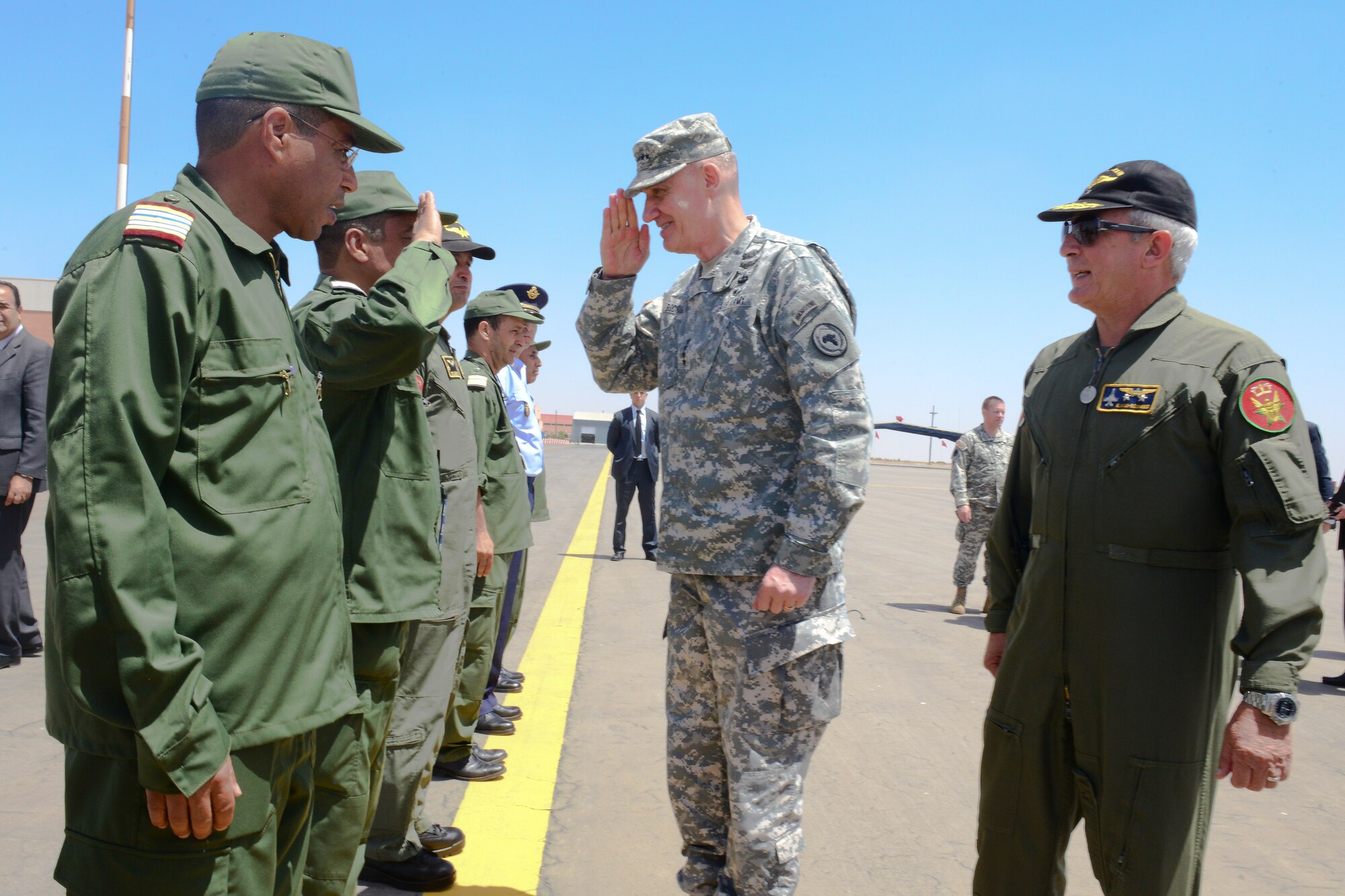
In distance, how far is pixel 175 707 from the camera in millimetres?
1672

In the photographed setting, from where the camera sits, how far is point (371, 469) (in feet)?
9.15

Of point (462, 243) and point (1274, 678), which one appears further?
point (462, 243)

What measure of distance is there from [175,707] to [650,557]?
37.3 feet

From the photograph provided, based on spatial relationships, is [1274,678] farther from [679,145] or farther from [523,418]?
[523,418]

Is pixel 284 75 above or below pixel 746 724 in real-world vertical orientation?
above

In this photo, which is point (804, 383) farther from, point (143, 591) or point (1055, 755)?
point (143, 591)

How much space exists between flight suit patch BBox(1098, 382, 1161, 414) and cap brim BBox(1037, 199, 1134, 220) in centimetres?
50

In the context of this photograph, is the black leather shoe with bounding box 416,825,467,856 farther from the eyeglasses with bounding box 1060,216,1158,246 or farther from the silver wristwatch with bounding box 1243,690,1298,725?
the eyeglasses with bounding box 1060,216,1158,246

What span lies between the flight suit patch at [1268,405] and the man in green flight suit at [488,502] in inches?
112

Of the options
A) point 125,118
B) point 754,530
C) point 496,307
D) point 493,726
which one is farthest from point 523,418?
point 125,118

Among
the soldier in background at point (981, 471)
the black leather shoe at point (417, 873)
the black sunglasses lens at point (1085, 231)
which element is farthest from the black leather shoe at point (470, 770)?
the soldier in background at point (981, 471)

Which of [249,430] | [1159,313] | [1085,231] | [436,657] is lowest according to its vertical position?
[436,657]

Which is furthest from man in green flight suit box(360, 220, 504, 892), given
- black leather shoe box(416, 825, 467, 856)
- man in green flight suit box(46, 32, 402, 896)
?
man in green flight suit box(46, 32, 402, 896)

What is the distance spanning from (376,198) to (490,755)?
278 centimetres
